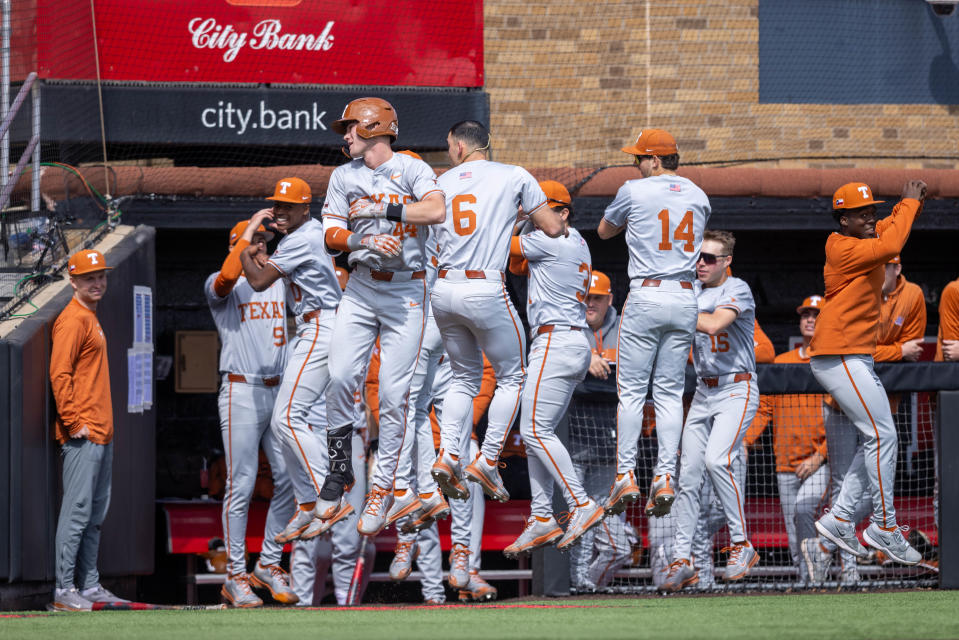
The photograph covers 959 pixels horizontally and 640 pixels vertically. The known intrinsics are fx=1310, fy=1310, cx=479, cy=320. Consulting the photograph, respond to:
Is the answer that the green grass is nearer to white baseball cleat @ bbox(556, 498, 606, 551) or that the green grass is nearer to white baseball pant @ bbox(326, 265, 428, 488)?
white baseball cleat @ bbox(556, 498, 606, 551)

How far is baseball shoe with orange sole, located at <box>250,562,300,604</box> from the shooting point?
8.63 metres

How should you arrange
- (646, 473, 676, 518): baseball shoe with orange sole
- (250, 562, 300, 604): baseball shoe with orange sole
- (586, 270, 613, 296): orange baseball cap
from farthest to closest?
(586, 270, 613, 296): orange baseball cap
(250, 562, 300, 604): baseball shoe with orange sole
(646, 473, 676, 518): baseball shoe with orange sole

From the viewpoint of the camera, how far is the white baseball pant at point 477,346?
6.96m

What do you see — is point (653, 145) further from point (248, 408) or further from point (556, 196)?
point (248, 408)

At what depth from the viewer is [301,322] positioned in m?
8.20

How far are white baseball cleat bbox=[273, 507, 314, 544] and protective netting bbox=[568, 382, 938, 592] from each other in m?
2.01

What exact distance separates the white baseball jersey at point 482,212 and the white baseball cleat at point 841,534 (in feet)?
8.60

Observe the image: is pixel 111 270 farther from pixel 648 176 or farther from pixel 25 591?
pixel 648 176


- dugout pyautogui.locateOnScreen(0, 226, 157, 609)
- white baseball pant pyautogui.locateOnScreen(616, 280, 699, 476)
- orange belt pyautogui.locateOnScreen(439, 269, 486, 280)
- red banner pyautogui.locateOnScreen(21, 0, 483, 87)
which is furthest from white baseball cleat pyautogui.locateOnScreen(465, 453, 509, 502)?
red banner pyautogui.locateOnScreen(21, 0, 483, 87)

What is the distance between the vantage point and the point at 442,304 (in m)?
7.00

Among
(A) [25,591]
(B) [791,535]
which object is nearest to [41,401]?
(A) [25,591]

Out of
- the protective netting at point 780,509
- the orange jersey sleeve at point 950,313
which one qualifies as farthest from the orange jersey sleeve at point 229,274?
the orange jersey sleeve at point 950,313

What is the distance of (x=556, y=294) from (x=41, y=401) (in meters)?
3.30

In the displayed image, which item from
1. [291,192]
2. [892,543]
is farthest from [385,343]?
[892,543]
